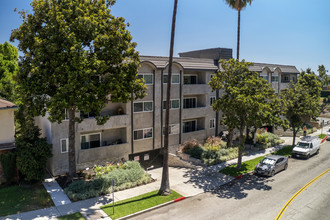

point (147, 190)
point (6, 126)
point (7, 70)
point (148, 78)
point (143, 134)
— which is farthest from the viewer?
point (7, 70)

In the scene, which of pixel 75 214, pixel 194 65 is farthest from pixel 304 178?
pixel 75 214

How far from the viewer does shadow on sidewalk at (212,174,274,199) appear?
61.6 ft

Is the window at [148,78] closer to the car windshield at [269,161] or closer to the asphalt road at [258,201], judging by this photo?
the asphalt road at [258,201]

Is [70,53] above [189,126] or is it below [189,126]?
above

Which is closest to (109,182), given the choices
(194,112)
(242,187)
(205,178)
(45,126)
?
(205,178)

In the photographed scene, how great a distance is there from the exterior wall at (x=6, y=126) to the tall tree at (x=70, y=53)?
3216mm

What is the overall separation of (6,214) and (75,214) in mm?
3962

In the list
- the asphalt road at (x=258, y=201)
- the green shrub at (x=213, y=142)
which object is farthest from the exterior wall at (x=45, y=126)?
the green shrub at (x=213, y=142)

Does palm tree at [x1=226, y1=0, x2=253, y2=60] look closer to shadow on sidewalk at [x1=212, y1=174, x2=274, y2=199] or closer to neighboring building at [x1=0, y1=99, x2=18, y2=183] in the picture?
shadow on sidewalk at [x1=212, y1=174, x2=274, y2=199]

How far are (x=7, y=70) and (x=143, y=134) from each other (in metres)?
21.8

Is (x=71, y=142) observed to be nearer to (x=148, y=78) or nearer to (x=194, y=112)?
(x=148, y=78)

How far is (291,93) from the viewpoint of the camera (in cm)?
3039

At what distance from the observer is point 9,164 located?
62.0ft

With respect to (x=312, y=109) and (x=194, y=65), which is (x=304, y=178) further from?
(x=194, y=65)
